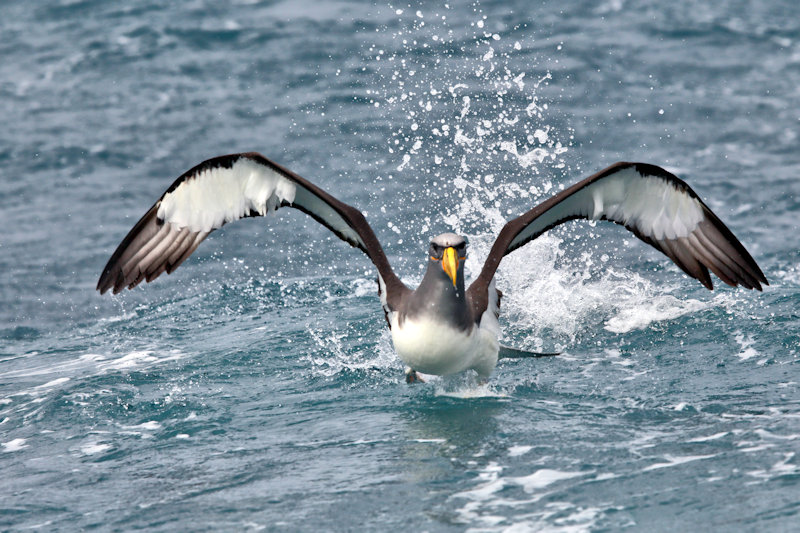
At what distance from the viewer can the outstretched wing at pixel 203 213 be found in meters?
9.98

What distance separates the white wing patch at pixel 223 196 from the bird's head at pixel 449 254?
193cm

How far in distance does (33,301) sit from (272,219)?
4.33m

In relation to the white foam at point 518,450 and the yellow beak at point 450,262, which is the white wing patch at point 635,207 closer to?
the yellow beak at point 450,262

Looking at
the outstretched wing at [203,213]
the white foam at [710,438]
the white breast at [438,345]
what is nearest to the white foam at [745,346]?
the white foam at [710,438]

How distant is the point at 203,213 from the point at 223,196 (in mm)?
283

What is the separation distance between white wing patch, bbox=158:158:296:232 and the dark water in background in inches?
62.9

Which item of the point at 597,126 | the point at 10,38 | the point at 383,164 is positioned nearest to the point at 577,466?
the point at 383,164

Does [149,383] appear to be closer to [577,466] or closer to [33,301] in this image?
[577,466]

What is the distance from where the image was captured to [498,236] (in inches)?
398

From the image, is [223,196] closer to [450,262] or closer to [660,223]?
[450,262]

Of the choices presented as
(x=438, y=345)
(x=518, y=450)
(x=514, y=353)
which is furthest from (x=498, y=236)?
(x=518, y=450)

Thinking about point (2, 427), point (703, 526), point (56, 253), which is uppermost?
point (56, 253)

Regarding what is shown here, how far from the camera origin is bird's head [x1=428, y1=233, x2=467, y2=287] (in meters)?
8.62

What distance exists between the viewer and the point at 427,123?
19.9 m
